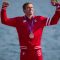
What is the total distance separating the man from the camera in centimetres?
243

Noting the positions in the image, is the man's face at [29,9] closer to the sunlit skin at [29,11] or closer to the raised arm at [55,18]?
the sunlit skin at [29,11]

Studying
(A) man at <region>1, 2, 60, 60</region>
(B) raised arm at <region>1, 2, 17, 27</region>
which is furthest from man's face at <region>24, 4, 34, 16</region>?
(B) raised arm at <region>1, 2, 17, 27</region>

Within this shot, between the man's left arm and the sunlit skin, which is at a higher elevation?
the sunlit skin

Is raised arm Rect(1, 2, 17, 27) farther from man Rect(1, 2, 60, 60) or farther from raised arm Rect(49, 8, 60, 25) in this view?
raised arm Rect(49, 8, 60, 25)

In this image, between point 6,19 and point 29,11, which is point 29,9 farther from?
point 6,19

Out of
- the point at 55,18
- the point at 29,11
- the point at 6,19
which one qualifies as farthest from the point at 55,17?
the point at 6,19

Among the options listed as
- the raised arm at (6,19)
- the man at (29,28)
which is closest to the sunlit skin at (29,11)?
the man at (29,28)

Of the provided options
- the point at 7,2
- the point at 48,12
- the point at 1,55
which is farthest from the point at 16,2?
the point at 1,55

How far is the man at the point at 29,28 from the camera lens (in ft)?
7.98

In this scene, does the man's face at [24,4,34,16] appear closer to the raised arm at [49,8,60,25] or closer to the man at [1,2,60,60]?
the man at [1,2,60,60]

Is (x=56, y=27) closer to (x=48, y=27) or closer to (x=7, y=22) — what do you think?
(x=48, y=27)

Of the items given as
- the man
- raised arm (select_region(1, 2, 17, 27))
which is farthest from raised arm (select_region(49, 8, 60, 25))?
raised arm (select_region(1, 2, 17, 27))

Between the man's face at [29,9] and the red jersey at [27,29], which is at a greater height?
the man's face at [29,9]

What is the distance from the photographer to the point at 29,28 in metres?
2.46
